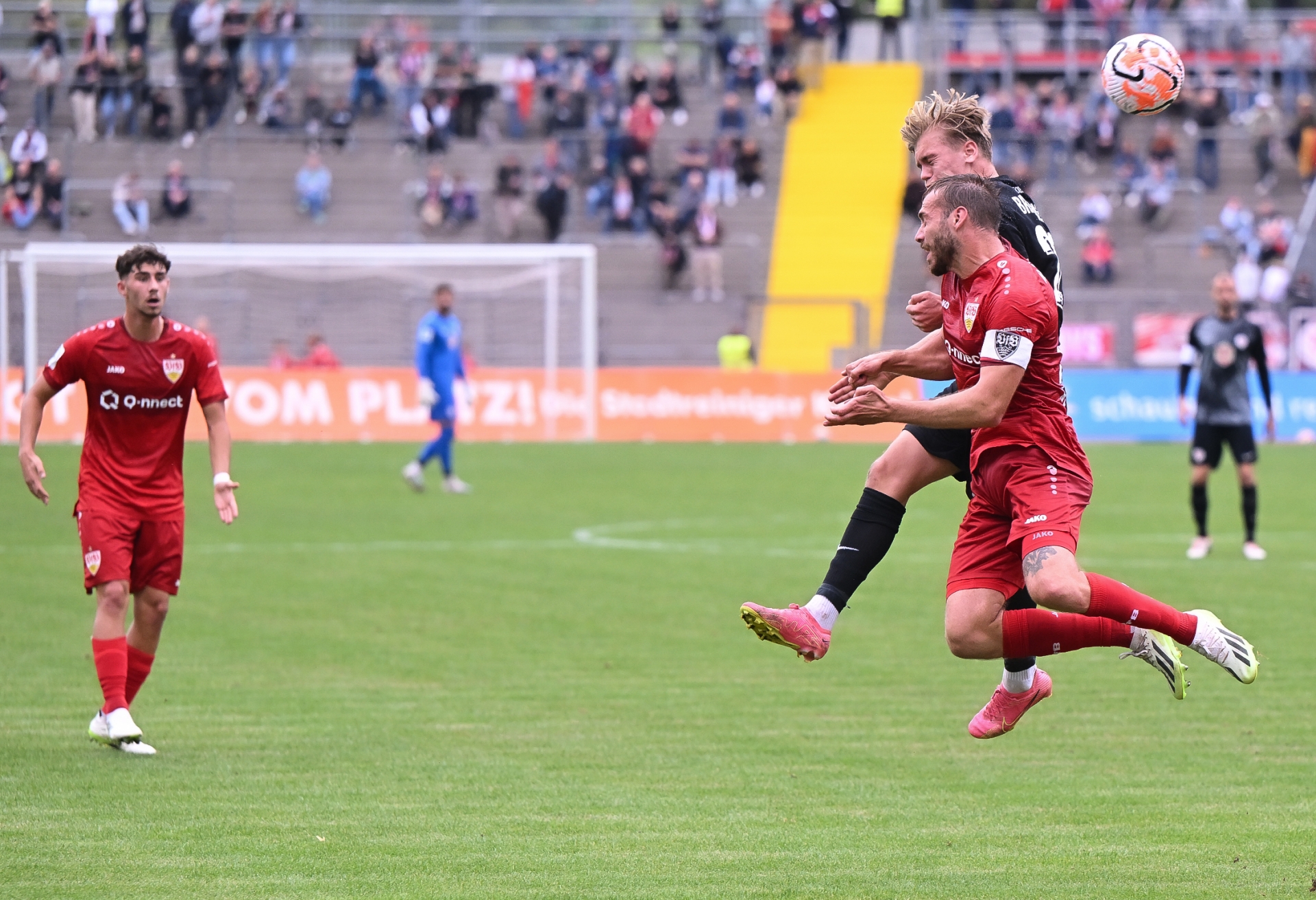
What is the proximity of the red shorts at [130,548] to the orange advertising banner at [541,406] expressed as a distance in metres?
20.9

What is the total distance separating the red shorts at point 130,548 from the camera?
28.1ft

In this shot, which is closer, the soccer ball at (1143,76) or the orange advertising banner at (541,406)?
the soccer ball at (1143,76)

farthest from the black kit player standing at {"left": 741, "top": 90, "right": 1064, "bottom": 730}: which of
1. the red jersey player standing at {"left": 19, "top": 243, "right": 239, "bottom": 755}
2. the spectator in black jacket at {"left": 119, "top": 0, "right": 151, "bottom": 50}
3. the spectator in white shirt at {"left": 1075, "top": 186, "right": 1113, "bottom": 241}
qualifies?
the spectator in black jacket at {"left": 119, "top": 0, "right": 151, "bottom": 50}

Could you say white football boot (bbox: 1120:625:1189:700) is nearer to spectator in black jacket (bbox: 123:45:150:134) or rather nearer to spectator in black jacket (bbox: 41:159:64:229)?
spectator in black jacket (bbox: 41:159:64:229)

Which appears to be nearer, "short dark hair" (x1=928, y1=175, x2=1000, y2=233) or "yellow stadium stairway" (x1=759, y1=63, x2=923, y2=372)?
"short dark hair" (x1=928, y1=175, x2=1000, y2=233)

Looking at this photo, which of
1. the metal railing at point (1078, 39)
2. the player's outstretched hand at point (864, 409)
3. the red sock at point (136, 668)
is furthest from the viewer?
the metal railing at point (1078, 39)

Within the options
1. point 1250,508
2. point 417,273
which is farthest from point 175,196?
point 1250,508

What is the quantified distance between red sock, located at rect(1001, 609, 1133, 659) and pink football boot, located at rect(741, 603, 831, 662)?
2.35ft

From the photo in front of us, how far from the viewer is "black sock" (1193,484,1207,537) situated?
644 inches

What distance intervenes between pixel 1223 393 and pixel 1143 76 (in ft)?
30.9

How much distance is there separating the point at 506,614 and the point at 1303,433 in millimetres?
21146

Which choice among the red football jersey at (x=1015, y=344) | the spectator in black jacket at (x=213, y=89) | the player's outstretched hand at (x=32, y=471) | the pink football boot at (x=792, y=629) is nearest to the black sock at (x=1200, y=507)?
the red football jersey at (x=1015, y=344)

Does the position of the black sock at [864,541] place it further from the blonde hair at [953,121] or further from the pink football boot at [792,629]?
the blonde hair at [953,121]

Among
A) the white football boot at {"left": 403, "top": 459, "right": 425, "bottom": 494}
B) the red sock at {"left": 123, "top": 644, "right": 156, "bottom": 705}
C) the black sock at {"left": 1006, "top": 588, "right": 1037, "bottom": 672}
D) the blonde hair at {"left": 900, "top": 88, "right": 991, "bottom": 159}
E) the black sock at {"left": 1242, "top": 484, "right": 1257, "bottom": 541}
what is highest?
the blonde hair at {"left": 900, "top": 88, "right": 991, "bottom": 159}
